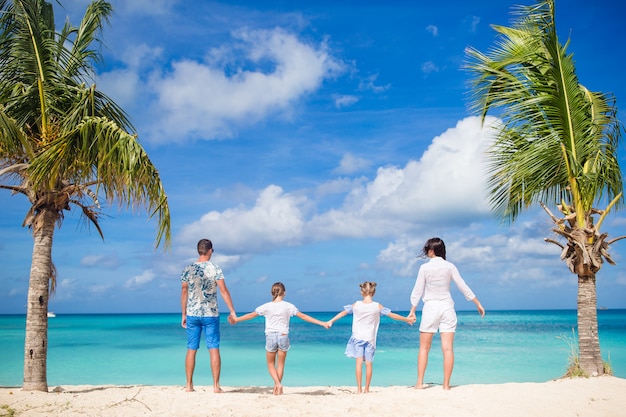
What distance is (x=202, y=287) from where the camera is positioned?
7.37 meters

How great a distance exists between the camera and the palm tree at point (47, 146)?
7875 mm

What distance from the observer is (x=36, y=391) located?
784 cm

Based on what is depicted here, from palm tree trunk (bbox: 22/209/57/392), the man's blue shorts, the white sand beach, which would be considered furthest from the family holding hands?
palm tree trunk (bbox: 22/209/57/392)

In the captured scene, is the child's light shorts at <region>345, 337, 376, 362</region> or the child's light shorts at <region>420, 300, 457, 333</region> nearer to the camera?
the child's light shorts at <region>420, 300, 457, 333</region>

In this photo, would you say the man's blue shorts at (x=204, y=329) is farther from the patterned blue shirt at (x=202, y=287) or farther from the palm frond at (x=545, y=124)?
the palm frond at (x=545, y=124)

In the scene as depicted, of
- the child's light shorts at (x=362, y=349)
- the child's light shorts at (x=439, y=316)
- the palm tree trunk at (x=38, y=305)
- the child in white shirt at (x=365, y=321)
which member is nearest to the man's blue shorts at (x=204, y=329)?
the child in white shirt at (x=365, y=321)

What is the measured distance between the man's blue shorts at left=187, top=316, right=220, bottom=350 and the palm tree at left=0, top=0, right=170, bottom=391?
1330mm

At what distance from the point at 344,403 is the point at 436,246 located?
2.41m

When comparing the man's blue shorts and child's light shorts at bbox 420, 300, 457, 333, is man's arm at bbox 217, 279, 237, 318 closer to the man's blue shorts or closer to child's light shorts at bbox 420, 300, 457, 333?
the man's blue shorts

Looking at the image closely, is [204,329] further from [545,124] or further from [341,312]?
[545,124]

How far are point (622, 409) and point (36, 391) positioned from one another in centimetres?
803

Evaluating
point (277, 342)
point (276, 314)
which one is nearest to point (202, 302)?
point (276, 314)

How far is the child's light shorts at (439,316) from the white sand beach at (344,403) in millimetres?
844

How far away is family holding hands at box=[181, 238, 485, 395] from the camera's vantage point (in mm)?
7281
